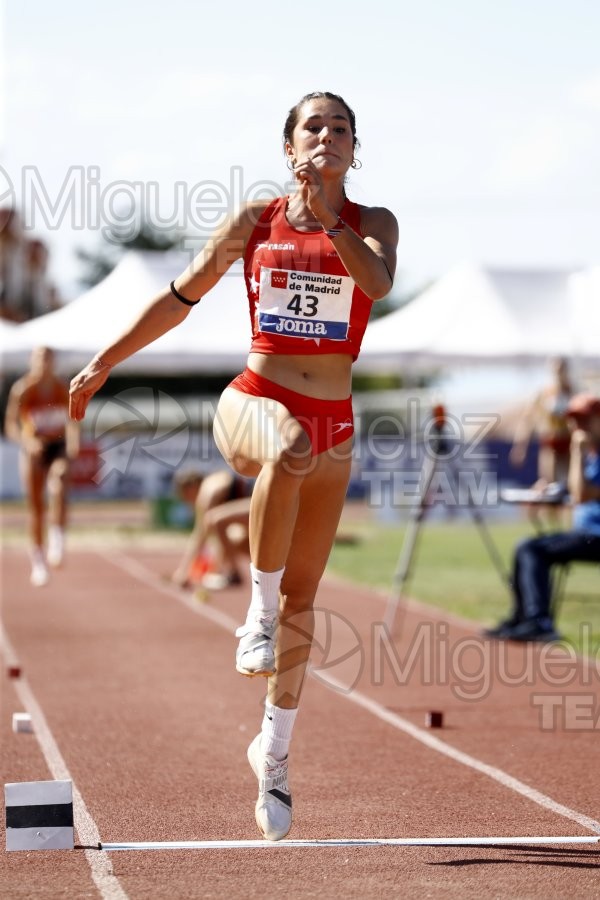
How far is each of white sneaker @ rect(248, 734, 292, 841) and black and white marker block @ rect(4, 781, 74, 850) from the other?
580 mm

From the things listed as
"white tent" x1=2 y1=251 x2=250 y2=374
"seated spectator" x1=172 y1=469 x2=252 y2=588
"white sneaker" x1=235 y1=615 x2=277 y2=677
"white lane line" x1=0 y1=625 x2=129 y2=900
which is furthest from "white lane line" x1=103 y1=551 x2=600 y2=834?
"white tent" x1=2 y1=251 x2=250 y2=374

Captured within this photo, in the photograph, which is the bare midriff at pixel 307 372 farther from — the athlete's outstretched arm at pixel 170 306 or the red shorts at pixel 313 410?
the athlete's outstretched arm at pixel 170 306

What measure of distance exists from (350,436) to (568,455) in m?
12.8

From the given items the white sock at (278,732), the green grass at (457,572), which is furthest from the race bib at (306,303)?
the green grass at (457,572)

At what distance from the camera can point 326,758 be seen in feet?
19.6

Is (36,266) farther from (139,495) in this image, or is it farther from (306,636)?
(306,636)

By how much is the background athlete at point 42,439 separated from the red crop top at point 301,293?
332 inches

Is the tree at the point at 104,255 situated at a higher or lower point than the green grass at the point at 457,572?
higher

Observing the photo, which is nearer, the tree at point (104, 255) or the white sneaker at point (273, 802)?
the white sneaker at point (273, 802)

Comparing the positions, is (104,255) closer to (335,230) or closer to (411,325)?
(411,325)

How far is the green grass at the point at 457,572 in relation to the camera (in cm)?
1191

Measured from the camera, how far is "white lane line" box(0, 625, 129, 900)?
150 inches

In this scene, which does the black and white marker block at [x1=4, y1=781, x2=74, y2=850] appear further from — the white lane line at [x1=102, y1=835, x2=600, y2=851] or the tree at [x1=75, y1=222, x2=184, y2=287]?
the tree at [x1=75, y1=222, x2=184, y2=287]

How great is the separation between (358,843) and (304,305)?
1.68 meters
